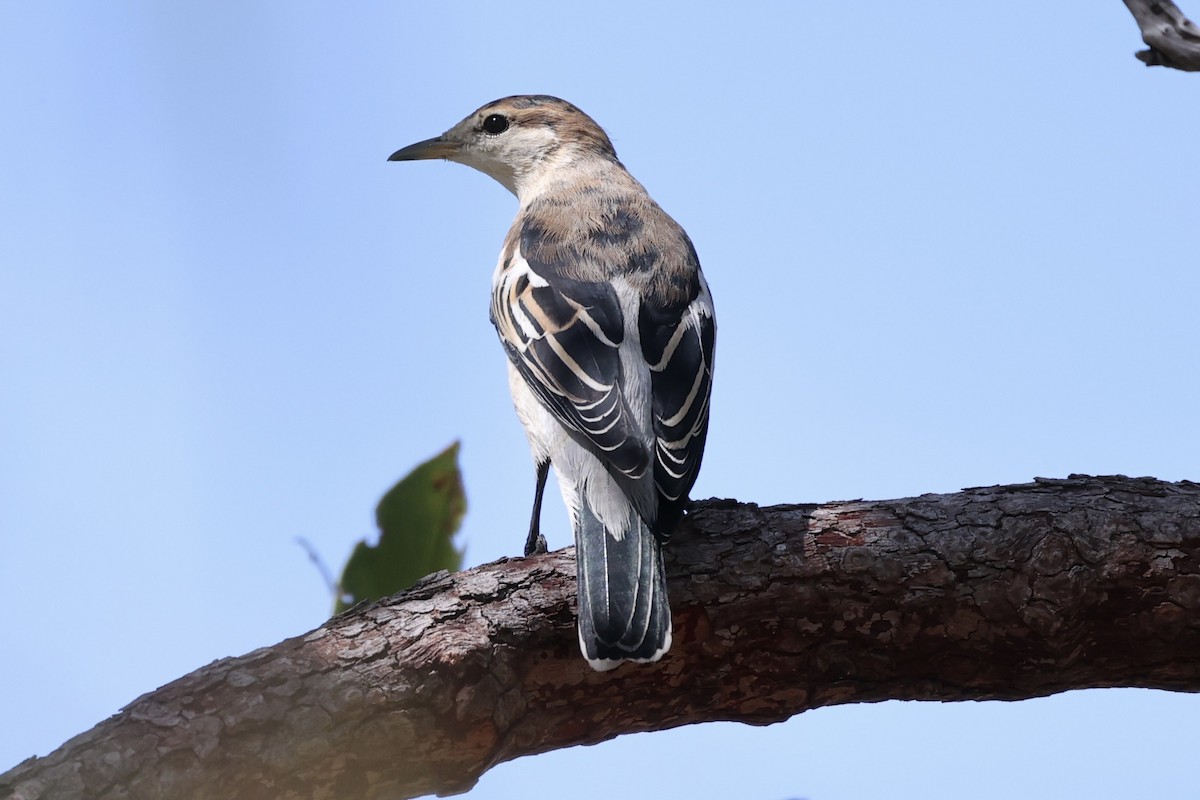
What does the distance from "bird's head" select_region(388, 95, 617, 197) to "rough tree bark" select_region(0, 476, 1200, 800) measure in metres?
3.03

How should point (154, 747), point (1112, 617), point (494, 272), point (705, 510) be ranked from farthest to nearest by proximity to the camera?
1. point (494, 272)
2. point (705, 510)
3. point (1112, 617)
4. point (154, 747)

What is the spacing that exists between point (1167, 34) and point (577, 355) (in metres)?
2.00

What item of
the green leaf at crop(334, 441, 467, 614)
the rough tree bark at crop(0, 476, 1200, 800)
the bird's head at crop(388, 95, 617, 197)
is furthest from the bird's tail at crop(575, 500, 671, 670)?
the bird's head at crop(388, 95, 617, 197)

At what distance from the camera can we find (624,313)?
4230 millimetres

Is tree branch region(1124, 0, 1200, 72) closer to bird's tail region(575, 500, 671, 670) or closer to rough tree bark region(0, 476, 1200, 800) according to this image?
rough tree bark region(0, 476, 1200, 800)

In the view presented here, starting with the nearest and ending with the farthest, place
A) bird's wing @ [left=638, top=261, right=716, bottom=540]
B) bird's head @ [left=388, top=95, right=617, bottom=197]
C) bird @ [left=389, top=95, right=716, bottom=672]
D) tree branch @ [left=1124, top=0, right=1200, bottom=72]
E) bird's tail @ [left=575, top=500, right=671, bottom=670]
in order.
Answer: tree branch @ [left=1124, top=0, right=1200, bottom=72], bird's tail @ [left=575, top=500, right=671, bottom=670], bird @ [left=389, top=95, right=716, bottom=672], bird's wing @ [left=638, top=261, right=716, bottom=540], bird's head @ [left=388, top=95, right=617, bottom=197]

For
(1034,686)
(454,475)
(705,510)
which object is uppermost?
(454,475)

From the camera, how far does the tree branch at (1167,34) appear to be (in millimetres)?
2885

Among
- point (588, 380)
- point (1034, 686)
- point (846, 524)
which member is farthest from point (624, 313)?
point (1034, 686)

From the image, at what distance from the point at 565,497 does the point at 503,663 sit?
669 millimetres

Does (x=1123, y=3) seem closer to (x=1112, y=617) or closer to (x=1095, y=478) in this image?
(x=1095, y=478)

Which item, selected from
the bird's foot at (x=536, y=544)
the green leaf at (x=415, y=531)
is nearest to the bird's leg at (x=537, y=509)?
the bird's foot at (x=536, y=544)

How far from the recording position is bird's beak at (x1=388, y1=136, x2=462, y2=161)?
623cm

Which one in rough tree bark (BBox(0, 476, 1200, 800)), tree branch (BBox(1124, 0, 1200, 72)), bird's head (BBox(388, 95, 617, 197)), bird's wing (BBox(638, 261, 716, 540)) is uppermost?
bird's head (BBox(388, 95, 617, 197))
